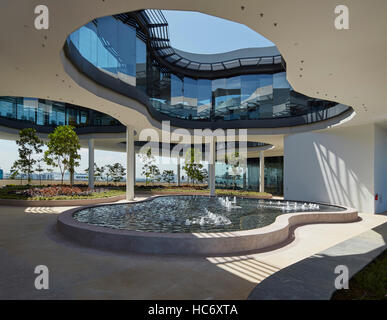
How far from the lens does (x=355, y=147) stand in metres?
14.0

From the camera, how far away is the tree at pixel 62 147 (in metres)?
17.1

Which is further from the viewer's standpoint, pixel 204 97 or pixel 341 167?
pixel 204 97

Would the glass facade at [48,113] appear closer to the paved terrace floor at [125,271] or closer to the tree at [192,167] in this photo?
the tree at [192,167]

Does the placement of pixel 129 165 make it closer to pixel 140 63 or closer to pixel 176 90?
pixel 140 63

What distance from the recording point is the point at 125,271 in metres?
4.72

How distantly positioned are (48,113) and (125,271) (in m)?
25.1

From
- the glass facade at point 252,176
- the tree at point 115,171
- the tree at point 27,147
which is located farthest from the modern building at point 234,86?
the tree at point 115,171

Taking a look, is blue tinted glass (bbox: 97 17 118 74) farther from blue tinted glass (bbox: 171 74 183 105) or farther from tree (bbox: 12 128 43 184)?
tree (bbox: 12 128 43 184)

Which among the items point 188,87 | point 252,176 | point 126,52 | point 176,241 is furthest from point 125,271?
point 252,176

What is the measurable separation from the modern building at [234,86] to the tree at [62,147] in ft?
13.2

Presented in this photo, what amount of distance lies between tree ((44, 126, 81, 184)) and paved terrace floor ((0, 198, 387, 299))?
10842 millimetres

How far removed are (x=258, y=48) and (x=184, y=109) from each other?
8284 mm

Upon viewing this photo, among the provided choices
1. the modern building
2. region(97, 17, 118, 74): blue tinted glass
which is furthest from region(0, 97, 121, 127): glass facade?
region(97, 17, 118, 74): blue tinted glass

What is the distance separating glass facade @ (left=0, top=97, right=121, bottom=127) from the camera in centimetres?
2200
